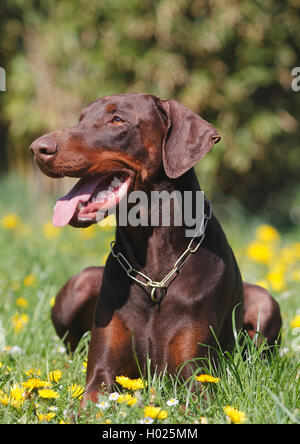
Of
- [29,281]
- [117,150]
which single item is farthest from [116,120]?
[29,281]

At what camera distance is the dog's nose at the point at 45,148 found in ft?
7.98

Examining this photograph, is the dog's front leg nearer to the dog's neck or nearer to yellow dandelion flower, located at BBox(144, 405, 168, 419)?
the dog's neck

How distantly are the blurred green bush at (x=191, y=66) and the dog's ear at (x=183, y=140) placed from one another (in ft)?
16.5

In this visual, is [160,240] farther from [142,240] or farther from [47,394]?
[47,394]

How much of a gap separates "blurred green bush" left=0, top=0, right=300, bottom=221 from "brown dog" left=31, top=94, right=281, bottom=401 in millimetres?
5101

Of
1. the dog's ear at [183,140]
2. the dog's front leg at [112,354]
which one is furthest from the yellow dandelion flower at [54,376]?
the dog's ear at [183,140]

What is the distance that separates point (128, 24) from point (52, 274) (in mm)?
4211

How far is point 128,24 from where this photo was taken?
745cm

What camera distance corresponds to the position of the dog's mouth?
99.5 inches

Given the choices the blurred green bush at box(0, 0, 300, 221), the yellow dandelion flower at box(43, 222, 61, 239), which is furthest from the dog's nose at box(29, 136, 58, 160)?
the blurred green bush at box(0, 0, 300, 221)

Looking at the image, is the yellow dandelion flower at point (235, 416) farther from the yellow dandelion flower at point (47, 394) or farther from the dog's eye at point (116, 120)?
the dog's eye at point (116, 120)
